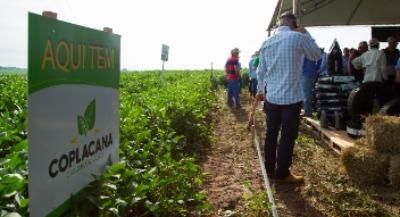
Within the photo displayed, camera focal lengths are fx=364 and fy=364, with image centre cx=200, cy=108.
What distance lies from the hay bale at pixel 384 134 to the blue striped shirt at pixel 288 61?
927 mm

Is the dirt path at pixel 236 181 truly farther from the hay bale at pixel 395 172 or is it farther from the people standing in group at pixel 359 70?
the people standing in group at pixel 359 70

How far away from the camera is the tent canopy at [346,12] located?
1026cm

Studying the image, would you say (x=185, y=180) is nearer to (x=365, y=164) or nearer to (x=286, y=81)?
(x=286, y=81)

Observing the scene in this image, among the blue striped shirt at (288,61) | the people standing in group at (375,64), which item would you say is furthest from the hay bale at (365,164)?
the people standing in group at (375,64)

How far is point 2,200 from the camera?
1.92 m

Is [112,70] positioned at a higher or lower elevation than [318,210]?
higher

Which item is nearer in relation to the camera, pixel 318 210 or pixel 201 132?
pixel 318 210

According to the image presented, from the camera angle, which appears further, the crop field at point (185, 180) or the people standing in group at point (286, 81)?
the people standing in group at point (286, 81)

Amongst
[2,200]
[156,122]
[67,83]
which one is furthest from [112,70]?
[156,122]

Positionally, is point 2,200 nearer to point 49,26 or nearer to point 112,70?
point 49,26

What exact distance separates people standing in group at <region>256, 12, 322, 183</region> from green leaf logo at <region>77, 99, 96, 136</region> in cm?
252

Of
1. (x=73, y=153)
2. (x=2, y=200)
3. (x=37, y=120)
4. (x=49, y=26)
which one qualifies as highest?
(x=49, y=26)

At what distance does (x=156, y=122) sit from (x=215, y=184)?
1.15m

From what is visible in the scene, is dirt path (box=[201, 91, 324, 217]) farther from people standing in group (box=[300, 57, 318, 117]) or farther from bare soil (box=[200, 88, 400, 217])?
people standing in group (box=[300, 57, 318, 117])
